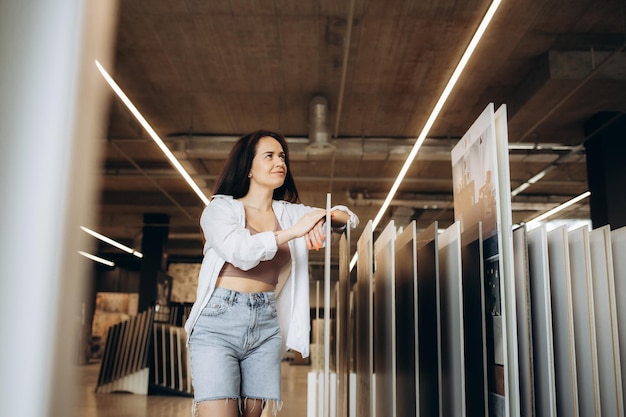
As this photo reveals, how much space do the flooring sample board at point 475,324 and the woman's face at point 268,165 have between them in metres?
0.73

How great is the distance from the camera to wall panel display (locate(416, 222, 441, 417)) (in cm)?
220

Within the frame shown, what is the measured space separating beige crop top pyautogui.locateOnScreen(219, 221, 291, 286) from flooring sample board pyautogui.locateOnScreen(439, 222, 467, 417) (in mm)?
577

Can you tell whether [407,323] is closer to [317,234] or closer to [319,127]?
[317,234]

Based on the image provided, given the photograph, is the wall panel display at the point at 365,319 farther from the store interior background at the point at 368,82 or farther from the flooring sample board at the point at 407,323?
the store interior background at the point at 368,82

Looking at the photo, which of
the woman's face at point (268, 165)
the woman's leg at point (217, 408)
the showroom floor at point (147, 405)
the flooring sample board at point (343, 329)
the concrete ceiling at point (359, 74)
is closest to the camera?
the woman's leg at point (217, 408)

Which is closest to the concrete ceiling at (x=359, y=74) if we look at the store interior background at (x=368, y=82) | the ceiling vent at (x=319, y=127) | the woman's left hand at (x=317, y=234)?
the store interior background at (x=368, y=82)

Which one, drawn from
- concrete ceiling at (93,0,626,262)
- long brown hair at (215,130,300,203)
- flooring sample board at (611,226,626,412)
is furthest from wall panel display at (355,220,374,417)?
concrete ceiling at (93,0,626,262)

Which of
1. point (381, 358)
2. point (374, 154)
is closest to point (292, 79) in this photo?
point (374, 154)

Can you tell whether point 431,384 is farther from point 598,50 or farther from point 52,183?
point 598,50

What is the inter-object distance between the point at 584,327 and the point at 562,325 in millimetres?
76

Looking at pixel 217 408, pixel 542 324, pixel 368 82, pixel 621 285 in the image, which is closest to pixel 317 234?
pixel 217 408

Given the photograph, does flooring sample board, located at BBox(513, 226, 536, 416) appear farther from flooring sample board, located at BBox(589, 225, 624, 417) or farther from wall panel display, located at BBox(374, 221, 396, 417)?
wall panel display, located at BBox(374, 221, 396, 417)

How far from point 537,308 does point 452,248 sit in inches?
13.6

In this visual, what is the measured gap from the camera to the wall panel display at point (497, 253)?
68.7 inches
